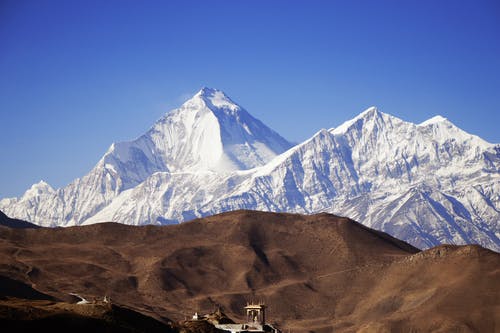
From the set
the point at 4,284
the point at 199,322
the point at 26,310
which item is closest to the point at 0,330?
the point at 26,310

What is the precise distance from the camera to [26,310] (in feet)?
298

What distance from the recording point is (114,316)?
9881 centimetres

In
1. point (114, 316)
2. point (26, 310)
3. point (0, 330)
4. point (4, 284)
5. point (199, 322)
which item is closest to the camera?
point (0, 330)

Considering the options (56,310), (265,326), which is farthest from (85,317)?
(265,326)

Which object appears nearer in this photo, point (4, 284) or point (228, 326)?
point (228, 326)

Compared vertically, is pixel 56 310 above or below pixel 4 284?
below

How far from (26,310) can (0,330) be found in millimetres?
6148

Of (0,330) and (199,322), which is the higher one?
(199,322)

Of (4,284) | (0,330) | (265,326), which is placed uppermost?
(4,284)

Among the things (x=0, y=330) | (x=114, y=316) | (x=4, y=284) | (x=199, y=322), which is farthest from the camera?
(x=4, y=284)

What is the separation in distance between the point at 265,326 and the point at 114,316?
29876 millimetres

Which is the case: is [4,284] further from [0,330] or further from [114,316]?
[0,330]

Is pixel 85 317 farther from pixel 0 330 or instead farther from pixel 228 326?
pixel 228 326

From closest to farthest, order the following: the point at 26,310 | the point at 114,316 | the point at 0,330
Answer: the point at 0,330
the point at 26,310
the point at 114,316
